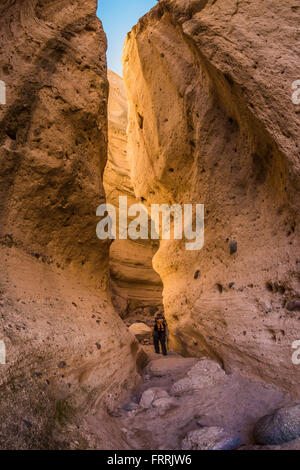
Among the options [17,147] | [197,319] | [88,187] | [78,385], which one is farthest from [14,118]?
[197,319]

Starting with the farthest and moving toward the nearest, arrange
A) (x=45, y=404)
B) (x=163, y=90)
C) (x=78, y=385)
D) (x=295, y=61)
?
(x=163, y=90) < (x=295, y=61) < (x=78, y=385) < (x=45, y=404)

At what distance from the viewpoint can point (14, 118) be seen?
3.64 m

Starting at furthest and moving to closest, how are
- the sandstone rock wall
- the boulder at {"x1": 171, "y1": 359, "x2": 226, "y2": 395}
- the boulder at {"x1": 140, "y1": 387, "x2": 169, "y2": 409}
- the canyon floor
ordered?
1. the sandstone rock wall
2. the boulder at {"x1": 171, "y1": 359, "x2": 226, "y2": 395}
3. the boulder at {"x1": 140, "y1": 387, "x2": 169, "y2": 409}
4. the canyon floor

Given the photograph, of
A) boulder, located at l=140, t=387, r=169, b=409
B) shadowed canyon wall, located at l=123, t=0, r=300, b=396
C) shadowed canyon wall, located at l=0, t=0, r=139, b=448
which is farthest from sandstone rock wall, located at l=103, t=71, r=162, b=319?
boulder, located at l=140, t=387, r=169, b=409

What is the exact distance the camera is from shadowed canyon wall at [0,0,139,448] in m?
2.44

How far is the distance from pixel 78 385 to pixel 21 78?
355cm

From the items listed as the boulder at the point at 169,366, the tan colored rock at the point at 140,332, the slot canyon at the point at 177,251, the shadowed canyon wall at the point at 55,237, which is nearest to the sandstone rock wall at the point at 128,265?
the tan colored rock at the point at 140,332

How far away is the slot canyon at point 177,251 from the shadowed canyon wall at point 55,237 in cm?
2

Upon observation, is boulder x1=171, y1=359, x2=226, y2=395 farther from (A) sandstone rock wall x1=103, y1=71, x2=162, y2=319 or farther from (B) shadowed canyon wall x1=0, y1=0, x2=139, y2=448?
(A) sandstone rock wall x1=103, y1=71, x2=162, y2=319

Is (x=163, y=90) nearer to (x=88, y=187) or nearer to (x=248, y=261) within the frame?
(x=88, y=187)

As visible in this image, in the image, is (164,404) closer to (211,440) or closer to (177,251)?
(211,440)

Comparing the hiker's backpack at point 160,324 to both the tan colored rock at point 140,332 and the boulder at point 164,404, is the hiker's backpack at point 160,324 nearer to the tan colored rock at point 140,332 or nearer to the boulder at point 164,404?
the tan colored rock at point 140,332

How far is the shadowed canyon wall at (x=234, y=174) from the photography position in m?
3.56

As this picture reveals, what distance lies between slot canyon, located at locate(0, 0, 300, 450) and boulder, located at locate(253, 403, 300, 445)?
0.05 ft
